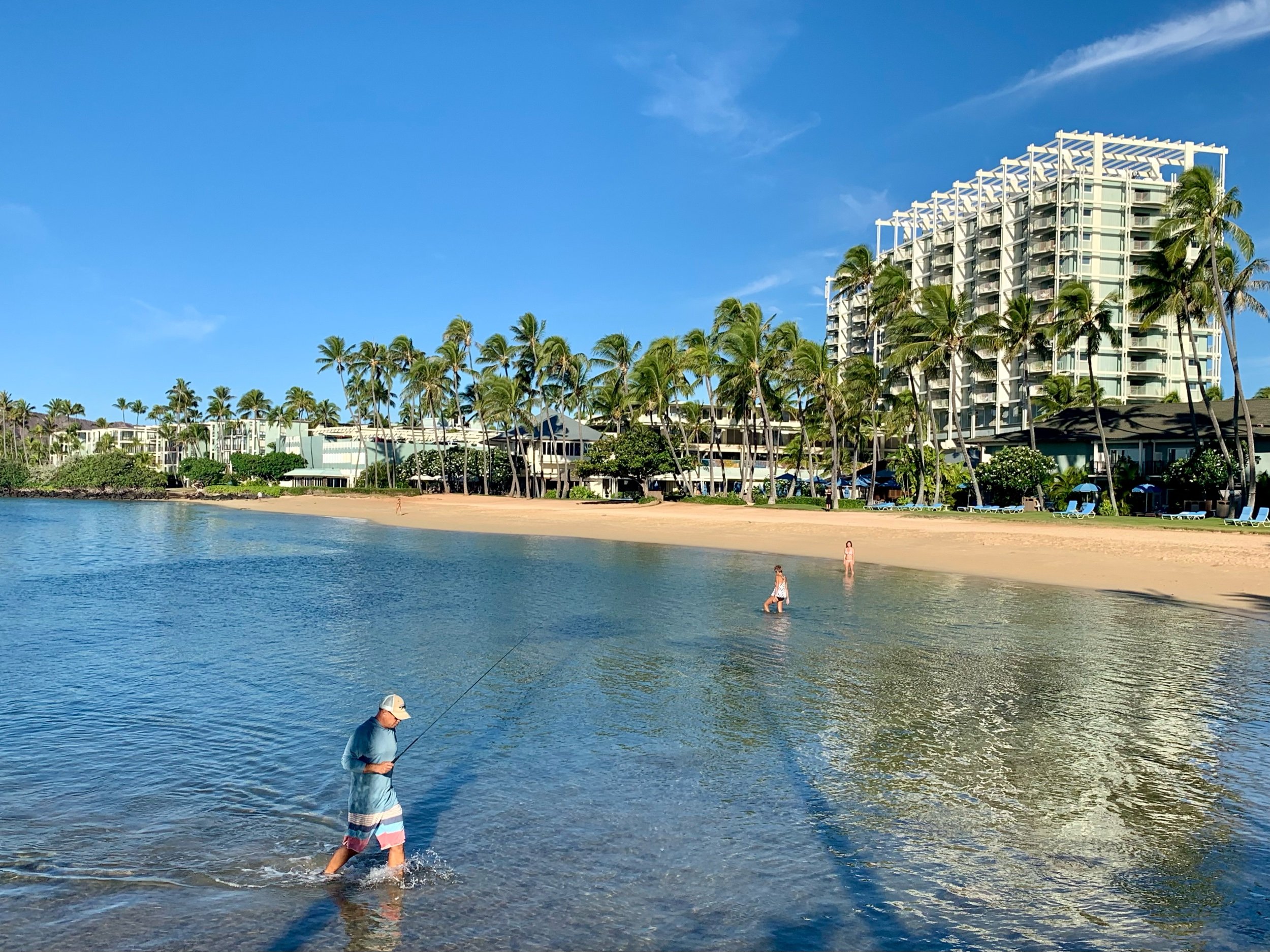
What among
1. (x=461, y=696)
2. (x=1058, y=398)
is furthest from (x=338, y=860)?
(x=1058, y=398)

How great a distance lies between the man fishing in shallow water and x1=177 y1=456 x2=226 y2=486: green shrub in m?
130

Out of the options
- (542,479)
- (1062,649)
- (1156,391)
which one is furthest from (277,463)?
(1062,649)

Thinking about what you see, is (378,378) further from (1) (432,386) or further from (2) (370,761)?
(2) (370,761)

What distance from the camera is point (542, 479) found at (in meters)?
88.1

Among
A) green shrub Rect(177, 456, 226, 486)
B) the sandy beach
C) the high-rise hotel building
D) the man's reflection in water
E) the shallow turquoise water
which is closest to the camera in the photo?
the man's reflection in water

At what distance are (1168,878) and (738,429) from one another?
311 ft

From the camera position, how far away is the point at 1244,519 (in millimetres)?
37656

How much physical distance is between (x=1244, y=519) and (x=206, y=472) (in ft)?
402

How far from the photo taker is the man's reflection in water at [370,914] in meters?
6.14

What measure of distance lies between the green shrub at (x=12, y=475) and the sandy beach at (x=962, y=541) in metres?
87.2

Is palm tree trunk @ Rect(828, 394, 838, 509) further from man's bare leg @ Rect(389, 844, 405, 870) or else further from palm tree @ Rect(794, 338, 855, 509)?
man's bare leg @ Rect(389, 844, 405, 870)

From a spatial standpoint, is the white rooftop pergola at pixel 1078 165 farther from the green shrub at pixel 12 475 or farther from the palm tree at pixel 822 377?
the green shrub at pixel 12 475

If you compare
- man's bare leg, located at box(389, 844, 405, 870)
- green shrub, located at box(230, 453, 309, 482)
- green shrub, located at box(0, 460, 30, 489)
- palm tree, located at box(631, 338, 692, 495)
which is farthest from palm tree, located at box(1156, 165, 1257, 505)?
green shrub, located at box(0, 460, 30, 489)

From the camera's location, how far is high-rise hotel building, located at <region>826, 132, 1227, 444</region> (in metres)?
88.8
